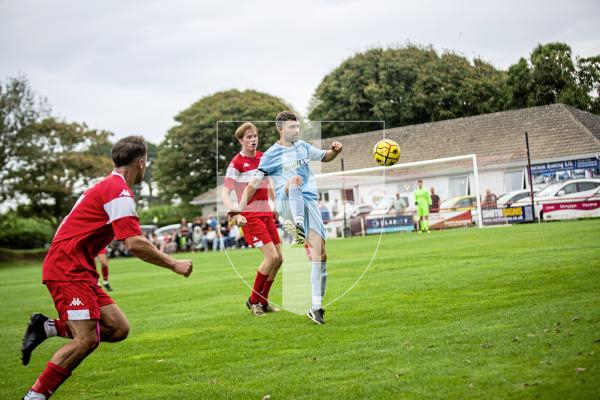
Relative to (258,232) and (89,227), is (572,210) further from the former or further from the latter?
(89,227)

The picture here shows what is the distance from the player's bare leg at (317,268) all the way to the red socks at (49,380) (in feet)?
13.6

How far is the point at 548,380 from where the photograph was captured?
5113 mm

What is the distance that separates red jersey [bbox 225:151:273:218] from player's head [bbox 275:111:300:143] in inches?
51.3

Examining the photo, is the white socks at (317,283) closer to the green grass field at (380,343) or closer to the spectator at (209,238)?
the green grass field at (380,343)

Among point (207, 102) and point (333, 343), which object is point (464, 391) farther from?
point (207, 102)

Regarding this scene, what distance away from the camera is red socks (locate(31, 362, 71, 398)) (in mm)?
5812

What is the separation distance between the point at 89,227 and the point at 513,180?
30892 millimetres

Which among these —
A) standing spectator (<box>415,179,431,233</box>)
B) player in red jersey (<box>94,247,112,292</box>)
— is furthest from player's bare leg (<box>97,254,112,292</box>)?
standing spectator (<box>415,179,431,233</box>)

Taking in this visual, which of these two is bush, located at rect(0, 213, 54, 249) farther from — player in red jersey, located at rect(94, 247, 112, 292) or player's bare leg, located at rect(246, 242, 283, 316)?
player's bare leg, located at rect(246, 242, 283, 316)

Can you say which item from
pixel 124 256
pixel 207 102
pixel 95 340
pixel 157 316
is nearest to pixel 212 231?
pixel 124 256

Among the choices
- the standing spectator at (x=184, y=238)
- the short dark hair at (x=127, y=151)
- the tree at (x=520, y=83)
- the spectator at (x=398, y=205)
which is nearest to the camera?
the short dark hair at (x=127, y=151)

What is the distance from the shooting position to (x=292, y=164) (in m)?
9.53

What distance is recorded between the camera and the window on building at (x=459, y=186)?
3622 cm

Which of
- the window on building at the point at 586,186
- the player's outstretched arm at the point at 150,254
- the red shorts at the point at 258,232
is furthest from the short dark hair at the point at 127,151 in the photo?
the window on building at the point at 586,186
